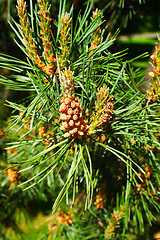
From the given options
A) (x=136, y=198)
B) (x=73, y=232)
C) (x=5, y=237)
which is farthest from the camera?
(x=5, y=237)

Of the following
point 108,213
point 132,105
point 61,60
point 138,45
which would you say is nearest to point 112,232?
point 108,213

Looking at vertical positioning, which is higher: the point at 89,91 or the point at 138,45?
the point at 138,45

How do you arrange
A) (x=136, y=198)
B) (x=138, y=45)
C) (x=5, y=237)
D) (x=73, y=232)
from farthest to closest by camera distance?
(x=138, y=45), (x=5, y=237), (x=73, y=232), (x=136, y=198)

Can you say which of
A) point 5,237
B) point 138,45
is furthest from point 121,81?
point 138,45

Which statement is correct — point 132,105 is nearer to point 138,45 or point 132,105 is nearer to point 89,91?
point 89,91

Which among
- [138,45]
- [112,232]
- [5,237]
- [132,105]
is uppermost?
[138,45]

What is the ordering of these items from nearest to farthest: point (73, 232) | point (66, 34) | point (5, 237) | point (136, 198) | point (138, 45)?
1. point (66, 34)
2. point (136, 198)
3. point (73, 232)
4. point (5, 237)
5. point (138, 45)

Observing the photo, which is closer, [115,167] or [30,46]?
[30,46]

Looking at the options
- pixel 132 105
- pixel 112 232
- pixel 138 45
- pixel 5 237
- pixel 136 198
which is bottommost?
pixel 5 237

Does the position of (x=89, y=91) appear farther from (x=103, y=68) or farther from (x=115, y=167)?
(x=115, y=167)

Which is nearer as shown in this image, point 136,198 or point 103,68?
point 103,68
